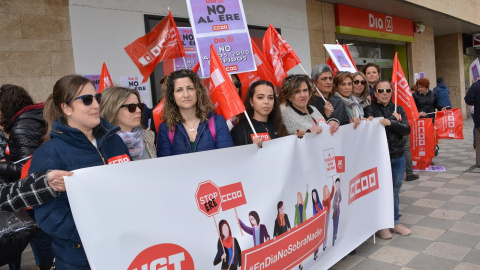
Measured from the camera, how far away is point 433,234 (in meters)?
3.98

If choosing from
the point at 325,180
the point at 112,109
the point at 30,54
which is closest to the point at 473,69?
the point at 325,180

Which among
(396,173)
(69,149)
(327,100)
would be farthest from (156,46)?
(396,173)

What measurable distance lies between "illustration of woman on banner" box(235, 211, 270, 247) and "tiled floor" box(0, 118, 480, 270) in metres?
1.33

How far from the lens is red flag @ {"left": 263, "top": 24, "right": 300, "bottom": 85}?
4.33 metres

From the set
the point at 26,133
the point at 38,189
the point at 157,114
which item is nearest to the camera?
the point at 38,189

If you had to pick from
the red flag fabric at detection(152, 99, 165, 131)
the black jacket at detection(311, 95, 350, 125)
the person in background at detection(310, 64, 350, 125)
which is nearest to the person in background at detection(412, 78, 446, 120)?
the person in background at detection(310, 64, 350, 125)

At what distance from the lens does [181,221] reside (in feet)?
6.61

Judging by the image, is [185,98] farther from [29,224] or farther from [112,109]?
[29,224]

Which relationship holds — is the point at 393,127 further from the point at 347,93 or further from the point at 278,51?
the point at 278,51

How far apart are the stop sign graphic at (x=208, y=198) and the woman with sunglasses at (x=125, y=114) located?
0.78 m

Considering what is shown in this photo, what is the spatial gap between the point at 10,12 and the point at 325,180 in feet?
16.4

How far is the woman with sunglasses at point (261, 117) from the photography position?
3.04 metres

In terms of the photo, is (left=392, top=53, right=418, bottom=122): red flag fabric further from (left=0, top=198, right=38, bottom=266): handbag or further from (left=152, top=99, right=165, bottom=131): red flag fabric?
(left=0, top=198, right=38, bottom=266): handbag

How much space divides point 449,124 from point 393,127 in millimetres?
4462
